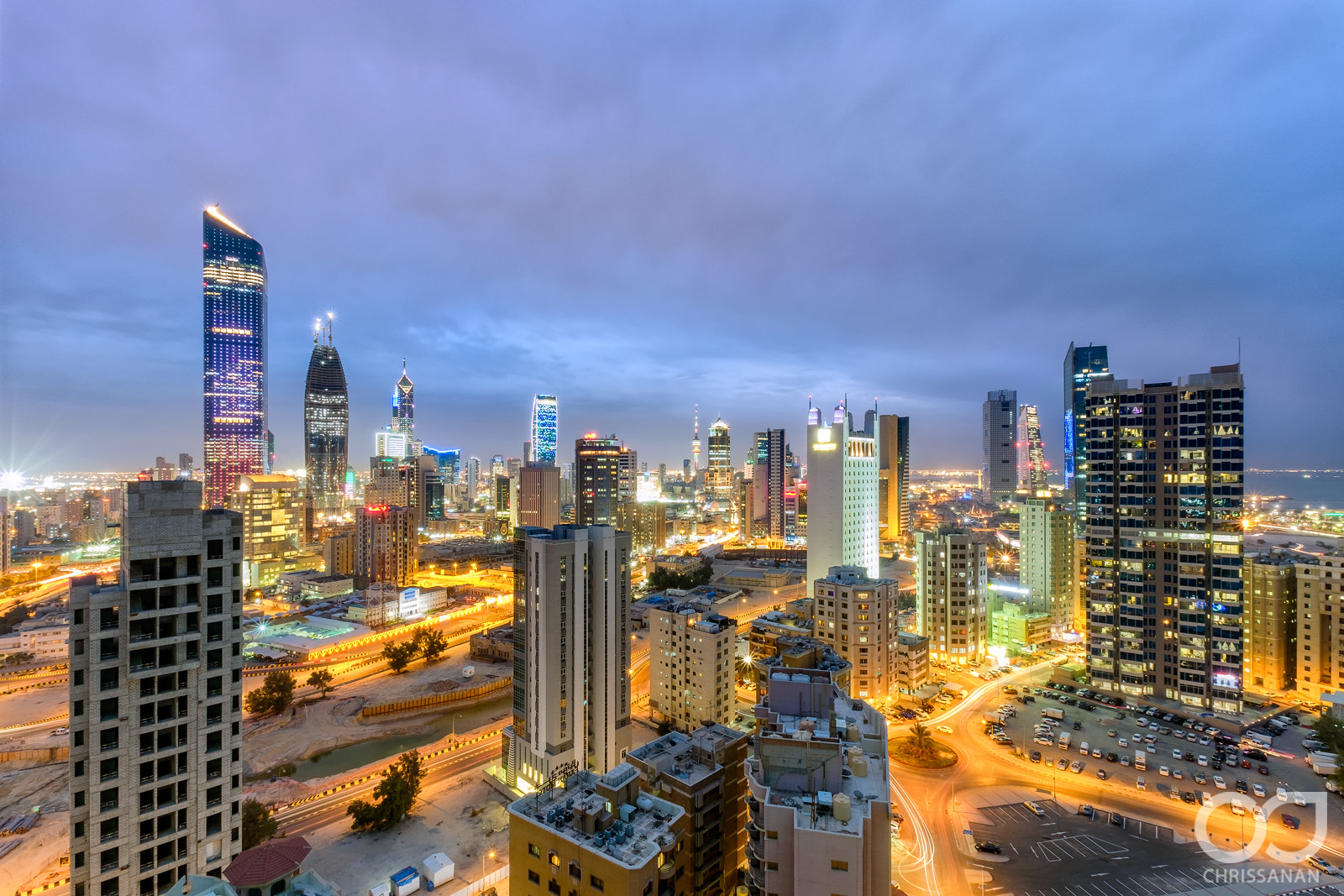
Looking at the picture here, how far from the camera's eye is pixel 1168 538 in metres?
34.2

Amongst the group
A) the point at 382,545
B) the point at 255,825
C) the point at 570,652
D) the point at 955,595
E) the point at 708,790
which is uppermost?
the point at 570,652

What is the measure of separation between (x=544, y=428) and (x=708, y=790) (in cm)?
16796

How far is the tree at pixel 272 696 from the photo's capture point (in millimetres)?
35938

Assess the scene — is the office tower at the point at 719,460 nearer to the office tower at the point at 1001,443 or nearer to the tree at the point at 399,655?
the office tower at the point at 1001,443

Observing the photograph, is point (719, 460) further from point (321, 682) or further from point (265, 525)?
point (321, 682)

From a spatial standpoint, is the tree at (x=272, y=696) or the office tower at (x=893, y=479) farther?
the office tower at (x=893, y=479)

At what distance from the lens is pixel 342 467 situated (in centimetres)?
16725

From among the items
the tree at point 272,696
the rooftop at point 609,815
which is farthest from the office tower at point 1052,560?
the tree at point 272,696

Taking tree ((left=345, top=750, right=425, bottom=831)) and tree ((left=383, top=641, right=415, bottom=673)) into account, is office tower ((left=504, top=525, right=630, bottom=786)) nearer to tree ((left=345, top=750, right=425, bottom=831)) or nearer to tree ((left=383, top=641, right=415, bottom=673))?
tree ((left=345, top=750, right=425, bottom=831))

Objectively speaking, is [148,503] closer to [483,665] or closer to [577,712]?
[577,712]

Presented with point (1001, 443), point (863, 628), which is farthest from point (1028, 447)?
point (863, 628)

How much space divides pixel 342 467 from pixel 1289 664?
190m

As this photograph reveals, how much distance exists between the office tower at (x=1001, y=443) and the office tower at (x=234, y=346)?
191 m

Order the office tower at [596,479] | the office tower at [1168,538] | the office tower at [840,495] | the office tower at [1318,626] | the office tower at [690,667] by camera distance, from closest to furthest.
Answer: the office tower at [690,667], the office tower at [1168,538], the office tower at [1318,626], the office tower at [840,495], the office tower at [596,479]
